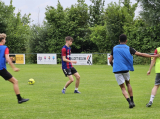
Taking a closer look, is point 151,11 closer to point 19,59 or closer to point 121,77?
point 19,59

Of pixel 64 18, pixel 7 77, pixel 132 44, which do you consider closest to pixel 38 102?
pixel 7 77

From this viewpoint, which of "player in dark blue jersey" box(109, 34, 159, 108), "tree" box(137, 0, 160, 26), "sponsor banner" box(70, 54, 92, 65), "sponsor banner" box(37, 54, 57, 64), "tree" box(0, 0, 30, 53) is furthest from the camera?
"tree" box(0, 0, 30, 53)

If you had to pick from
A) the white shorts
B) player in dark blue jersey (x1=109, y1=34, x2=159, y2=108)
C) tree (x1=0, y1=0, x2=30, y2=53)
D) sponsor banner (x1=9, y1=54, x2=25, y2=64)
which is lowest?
sponsor banner (x1=9, y1=54, x2=25, y2=64)

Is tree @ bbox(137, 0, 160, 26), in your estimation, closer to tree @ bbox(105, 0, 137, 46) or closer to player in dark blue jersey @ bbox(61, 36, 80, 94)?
tree @ bbox(105, 0, 137, 46)

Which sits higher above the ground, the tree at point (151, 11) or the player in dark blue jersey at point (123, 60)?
the tree at point (151, 11)

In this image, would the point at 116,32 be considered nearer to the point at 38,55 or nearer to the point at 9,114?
the point at 38,55

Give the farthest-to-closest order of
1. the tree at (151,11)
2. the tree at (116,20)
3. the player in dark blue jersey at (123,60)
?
the tree at (116,20) → the tree at (151,11) → the player in dark blue jersey at (123,60)

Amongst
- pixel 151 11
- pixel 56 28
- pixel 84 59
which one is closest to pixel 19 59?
pixel 84 59

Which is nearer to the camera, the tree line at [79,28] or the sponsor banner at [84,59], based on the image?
the sponsor banner at [84,59]

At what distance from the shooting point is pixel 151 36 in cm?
3253

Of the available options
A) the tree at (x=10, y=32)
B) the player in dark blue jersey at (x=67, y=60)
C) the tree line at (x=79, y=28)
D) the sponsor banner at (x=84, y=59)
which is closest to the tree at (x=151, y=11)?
the tree line at (x=79, y=28)

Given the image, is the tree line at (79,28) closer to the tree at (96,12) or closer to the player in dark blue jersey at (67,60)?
the tree at (96,12)


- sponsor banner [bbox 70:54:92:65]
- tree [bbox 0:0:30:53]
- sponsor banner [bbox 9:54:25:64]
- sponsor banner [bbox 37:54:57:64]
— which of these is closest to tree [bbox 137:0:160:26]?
sponsor banner [bbox 70:54:92:65]

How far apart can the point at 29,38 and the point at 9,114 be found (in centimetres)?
3721
